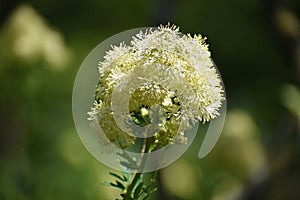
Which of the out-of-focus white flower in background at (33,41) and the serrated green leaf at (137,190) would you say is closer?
the serrated green leaf at (137,190)

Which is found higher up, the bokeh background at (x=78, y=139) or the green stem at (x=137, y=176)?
the bokeh background at (x=78, y=139)

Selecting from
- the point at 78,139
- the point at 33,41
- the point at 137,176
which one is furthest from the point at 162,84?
the point at 78,139

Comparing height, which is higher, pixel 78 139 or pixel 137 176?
pixel 78 139

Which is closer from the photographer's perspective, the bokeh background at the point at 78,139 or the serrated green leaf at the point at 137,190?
the serrated green leaf at the point at 137,190

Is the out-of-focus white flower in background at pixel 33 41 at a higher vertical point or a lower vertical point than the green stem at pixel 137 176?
higher

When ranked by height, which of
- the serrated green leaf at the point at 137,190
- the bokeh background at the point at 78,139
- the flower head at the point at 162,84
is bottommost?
the serrated green leaf at the point at 137,190

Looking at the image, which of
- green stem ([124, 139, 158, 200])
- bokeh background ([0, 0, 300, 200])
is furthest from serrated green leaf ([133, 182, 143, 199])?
bokeh background ([0, 0, 300, 200])

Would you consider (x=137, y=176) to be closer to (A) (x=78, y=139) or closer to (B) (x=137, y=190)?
(B) (x=137, y=190)

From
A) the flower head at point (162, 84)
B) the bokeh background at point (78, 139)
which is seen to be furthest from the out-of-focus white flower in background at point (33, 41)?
the flower head at point (162, 84)

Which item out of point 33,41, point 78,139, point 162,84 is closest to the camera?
point 162,84

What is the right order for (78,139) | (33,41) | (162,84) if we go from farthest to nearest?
(78,139)
(33,41)
(162,84)

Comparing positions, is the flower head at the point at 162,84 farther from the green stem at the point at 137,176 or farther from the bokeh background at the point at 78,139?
the bokeh background at the point at 78,139
